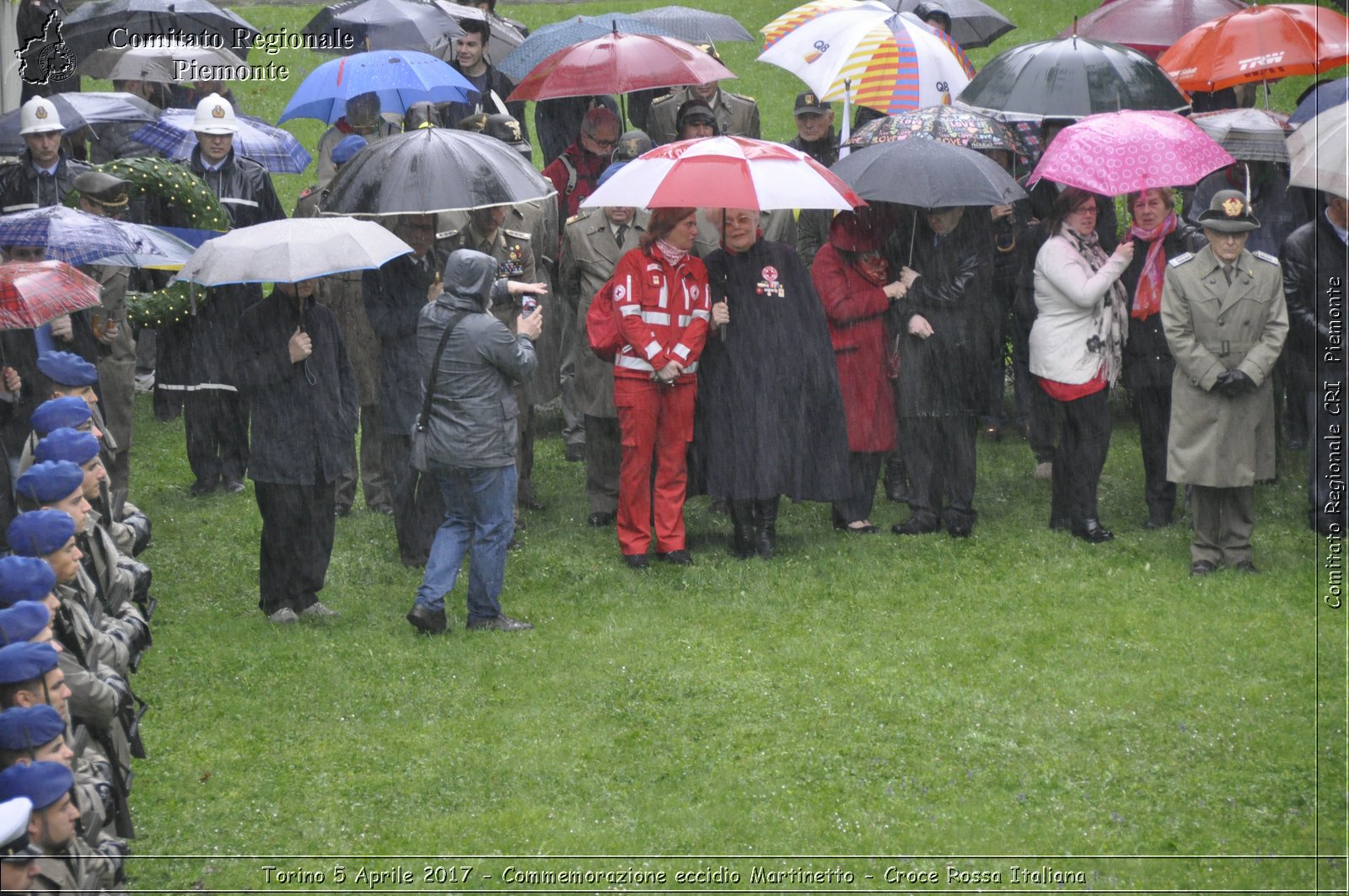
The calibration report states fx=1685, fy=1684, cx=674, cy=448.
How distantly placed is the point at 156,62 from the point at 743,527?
809cm

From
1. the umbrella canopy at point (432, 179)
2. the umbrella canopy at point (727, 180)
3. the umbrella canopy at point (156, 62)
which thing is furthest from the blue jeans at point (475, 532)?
the umbrella canopy at point (156, 62)

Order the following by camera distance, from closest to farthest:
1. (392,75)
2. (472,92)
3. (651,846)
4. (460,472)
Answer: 1. (651,846)
2. (460,472)
3. (392,75)
4. (472,92)

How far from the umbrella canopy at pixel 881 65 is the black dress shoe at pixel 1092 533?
3511 millimetres

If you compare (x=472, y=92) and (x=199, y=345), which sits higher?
(x=472, y=92)

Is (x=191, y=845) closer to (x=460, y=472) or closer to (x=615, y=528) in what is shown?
(x=460, y=472)

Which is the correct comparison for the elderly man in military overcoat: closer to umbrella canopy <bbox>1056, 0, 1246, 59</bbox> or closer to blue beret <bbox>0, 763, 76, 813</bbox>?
umbrella canopy <bbox>1056, 0, 1246, 59</bbox>

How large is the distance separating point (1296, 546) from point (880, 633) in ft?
9.65

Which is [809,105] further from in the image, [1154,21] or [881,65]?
[1154,21]

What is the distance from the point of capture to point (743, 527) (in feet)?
33.9

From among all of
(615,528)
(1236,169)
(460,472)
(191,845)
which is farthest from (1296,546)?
(191,845)

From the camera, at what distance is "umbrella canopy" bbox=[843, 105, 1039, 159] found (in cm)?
1065

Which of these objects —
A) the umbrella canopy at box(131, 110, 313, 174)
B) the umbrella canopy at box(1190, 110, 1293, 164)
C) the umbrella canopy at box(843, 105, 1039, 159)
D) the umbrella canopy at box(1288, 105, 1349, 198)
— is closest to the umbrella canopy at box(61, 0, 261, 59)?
the umbrella canopy at box(131, 110, 313, 174)

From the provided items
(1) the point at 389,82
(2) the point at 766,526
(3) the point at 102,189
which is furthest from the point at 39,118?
(2) the point at 766,526

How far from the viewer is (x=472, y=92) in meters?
13.6
